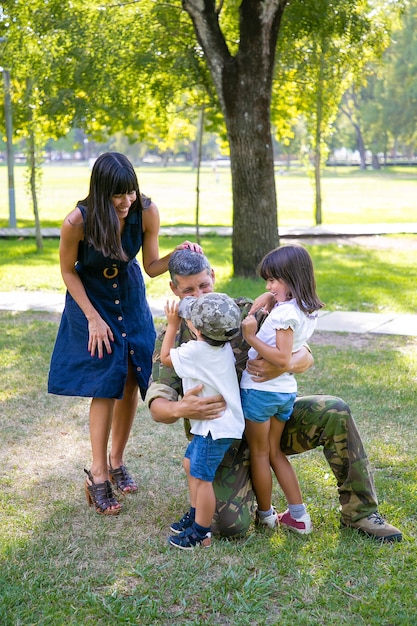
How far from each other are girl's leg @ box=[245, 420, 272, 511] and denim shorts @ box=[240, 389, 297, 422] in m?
0.04

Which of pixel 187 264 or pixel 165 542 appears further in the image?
pixel 165 542

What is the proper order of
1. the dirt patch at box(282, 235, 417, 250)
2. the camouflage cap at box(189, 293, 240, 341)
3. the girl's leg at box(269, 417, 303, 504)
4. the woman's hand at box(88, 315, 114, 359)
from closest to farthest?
the camouflage cap at box(189, 293, 240, 341) → the girl's leg at box(269, 417, 303, 504) → the woman's hand at box(88, 315, 114, 359) → the dirt patch at box(282, 235, 417, 250)

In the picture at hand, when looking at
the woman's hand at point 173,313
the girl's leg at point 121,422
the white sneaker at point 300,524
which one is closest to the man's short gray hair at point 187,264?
the woman's hand at point 173,313

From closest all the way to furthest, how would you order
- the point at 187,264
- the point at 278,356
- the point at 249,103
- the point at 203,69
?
the point at 278,356 → the point at 187,264 → the point at 249,103 → the point at 203,69

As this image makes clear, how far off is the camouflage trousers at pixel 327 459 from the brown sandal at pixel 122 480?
0.71m

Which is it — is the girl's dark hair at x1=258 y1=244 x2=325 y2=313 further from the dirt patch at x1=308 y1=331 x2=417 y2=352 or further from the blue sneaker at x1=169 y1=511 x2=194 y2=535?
the dirt patch at x1=308 y1=331 x2=417 y2=352

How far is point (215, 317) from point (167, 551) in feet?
3.48

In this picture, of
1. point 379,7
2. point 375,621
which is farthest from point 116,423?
point 379,7

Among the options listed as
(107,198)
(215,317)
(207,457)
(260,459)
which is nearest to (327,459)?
(260,459)

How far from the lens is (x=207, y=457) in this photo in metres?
3.34

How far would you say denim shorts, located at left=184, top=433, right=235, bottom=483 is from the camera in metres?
3.34

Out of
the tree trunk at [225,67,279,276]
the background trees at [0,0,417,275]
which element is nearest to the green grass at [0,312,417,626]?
the tree trunk at [225,67,279,276]

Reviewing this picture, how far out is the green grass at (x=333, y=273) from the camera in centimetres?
952

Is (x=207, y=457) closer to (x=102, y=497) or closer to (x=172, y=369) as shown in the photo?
(x=172, y=369)
